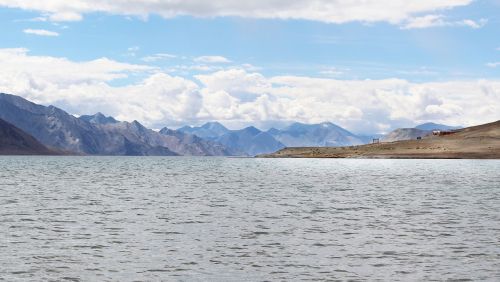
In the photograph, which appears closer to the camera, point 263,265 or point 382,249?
point 263,265

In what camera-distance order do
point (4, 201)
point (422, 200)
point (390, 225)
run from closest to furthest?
1. point (390, 225)
2. point (4, 201)
3. point (422, 200)

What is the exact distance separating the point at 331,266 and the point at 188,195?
55.0 meters

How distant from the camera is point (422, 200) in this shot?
266ft

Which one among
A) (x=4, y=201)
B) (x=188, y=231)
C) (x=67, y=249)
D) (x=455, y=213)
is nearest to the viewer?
(x=67, y=249)

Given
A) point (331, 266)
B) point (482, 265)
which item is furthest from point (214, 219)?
point (482, 265)

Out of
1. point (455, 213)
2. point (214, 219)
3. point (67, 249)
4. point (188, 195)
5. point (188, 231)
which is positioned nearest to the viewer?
point (67, 249)

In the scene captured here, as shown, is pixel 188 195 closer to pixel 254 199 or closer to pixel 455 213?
pixel 254 199

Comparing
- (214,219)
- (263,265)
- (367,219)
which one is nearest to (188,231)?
(214,219)

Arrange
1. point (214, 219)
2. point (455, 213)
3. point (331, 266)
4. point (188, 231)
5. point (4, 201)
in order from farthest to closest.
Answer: point (4, 201) → point (455, 213) → point (214, 219) → point (188, 231) → point (331, 266)

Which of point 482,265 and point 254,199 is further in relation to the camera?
point 254,199

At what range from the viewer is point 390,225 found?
53688mm

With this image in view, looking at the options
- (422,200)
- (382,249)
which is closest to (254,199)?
(422,200)

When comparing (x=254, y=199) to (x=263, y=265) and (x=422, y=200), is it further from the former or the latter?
(x=263, y=265)

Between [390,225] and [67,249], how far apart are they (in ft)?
90.7
